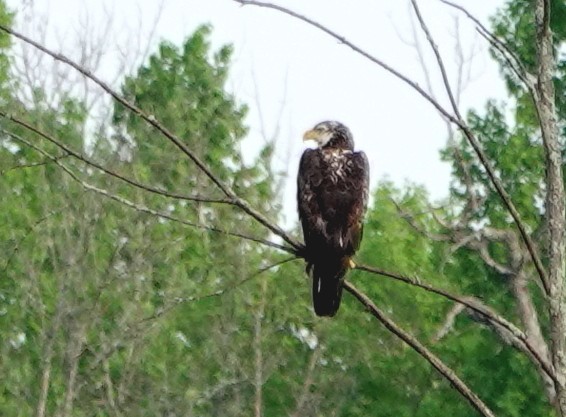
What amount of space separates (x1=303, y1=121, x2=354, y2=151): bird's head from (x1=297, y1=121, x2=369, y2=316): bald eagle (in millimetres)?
33

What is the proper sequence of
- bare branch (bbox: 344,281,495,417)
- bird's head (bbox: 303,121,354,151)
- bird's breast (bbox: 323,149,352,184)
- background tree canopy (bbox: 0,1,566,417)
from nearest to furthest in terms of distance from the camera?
bare branch (bbox: 344,281,495,417) < bird's breast (bbox: 323,149,352,184) < bird's head (bbox: 303,121,354,151) < background tree canopy (bbox: 0,1,566,417)

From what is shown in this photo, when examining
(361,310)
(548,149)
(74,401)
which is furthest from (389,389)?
(548,149)

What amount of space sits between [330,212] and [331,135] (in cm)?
100

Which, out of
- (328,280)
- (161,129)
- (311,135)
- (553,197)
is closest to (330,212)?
(328,280)

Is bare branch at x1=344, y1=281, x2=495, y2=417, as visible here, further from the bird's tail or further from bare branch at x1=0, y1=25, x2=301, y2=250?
the bird's tail

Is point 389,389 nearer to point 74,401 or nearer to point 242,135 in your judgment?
point 242,135

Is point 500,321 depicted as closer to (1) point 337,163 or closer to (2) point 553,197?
(2) point 553,197

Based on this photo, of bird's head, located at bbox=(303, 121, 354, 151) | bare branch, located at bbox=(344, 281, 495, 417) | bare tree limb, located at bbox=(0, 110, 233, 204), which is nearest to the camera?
bare branch, located at bbox=(344, 281, 495, 417)

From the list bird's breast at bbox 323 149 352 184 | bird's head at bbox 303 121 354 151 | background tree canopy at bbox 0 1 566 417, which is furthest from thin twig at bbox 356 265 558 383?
background tree canopy at bbox 0 1 566 417

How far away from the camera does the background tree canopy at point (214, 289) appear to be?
23422 millimetres

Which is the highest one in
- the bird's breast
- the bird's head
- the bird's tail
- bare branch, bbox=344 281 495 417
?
the bird's head

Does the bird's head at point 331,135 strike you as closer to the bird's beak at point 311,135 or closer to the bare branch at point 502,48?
the bird's beak at point 311,135

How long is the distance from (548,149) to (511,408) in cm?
2207

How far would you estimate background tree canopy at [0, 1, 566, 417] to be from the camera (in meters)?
23.4
